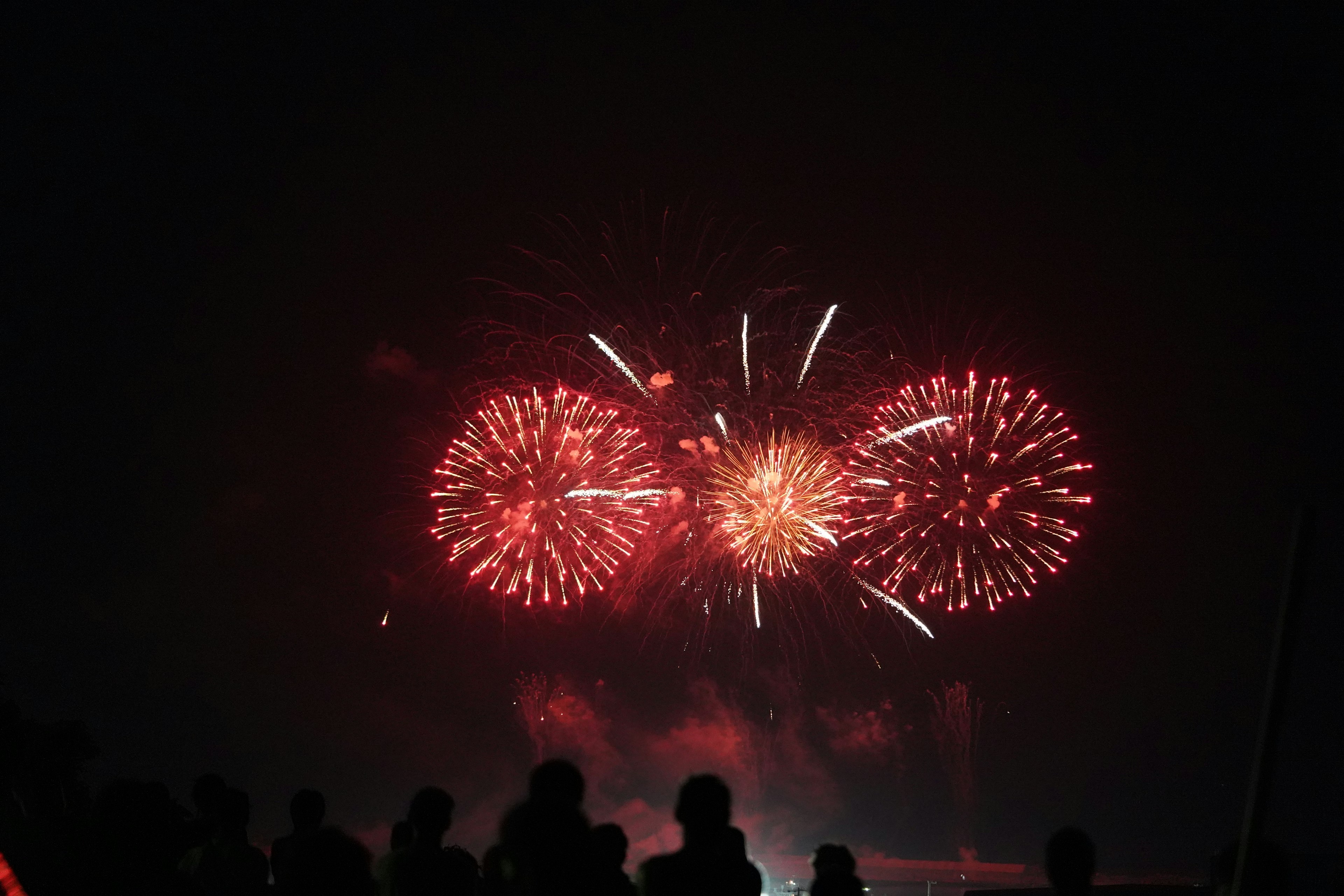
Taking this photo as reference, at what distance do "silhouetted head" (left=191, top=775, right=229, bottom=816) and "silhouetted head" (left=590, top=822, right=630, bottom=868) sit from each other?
3.36 metres

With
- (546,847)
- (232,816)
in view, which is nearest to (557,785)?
(546,847)

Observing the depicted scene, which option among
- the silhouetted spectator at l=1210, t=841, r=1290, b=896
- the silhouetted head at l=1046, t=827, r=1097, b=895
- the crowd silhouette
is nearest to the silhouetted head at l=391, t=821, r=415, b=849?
the crowd silhouette

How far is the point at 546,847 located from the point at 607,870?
33 cm

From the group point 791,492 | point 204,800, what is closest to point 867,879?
point 791,492

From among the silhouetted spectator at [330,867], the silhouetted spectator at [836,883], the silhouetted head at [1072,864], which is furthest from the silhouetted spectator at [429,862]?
the silhouetted head at [1072,864]

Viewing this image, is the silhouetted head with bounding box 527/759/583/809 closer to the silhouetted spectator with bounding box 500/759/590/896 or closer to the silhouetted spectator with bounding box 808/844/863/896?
the silhouetted spectator with bounding box 500/759/590/896

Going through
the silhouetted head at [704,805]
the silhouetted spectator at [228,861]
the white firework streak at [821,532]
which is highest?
the white firework streak at [821,532]

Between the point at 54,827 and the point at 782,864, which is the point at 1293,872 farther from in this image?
the point at 782,864

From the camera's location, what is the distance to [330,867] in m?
4.62

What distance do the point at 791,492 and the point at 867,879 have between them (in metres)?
71.3

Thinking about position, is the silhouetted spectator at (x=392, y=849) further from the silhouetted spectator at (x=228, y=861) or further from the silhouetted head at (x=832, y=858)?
the silhouetted head at (x=832, y=858)

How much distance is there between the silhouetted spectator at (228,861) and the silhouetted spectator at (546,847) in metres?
2.78

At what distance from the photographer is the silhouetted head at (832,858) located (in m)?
7.04

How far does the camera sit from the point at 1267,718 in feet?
13.6
